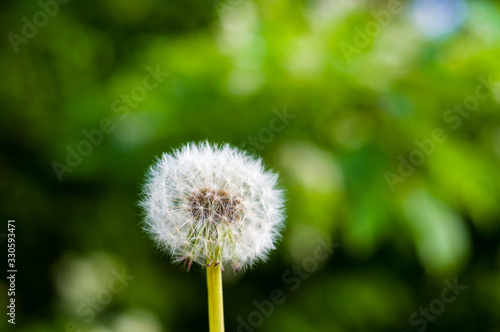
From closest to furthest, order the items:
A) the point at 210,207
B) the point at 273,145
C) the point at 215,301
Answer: the point at 215,301 → the point at 210,207 → the point at 273,145

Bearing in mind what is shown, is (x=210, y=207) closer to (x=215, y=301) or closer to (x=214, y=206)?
(x=214, y=206)

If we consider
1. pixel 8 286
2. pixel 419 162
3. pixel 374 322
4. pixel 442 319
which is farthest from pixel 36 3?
pixel 442 319

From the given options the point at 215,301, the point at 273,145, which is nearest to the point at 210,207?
the point at 215,301

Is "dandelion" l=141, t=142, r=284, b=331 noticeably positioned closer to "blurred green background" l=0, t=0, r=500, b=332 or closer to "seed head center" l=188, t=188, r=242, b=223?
"seed head center" l=188, t=188, r=242, b=223

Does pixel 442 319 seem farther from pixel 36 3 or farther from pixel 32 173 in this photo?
pixel 36 3

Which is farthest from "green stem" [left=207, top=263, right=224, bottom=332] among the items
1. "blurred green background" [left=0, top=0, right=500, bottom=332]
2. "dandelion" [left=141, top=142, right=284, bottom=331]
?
"blurred green background" [left=0, top=0, right=500, bottom=332]

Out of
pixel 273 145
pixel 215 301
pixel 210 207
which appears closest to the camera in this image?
pixel 215 301
